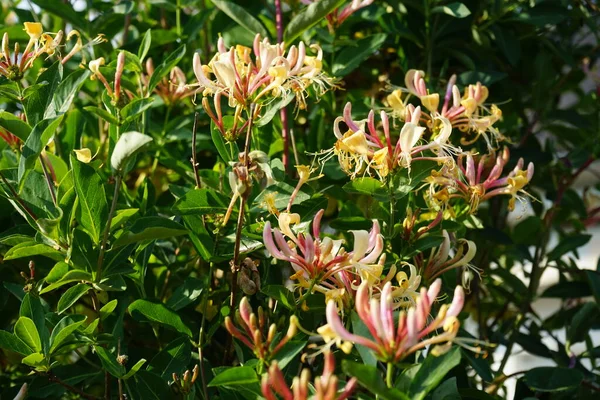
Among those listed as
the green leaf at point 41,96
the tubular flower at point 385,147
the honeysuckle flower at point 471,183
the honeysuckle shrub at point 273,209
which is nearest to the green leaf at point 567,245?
the honeysuckle shrub at point 273,209

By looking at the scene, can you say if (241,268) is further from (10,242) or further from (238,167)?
(10,242)

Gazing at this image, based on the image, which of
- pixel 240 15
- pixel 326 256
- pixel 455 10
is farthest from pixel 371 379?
pixel 455 10

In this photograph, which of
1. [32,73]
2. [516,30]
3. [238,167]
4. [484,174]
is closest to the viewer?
[238,167]

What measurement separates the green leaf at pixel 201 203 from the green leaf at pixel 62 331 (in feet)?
0.53

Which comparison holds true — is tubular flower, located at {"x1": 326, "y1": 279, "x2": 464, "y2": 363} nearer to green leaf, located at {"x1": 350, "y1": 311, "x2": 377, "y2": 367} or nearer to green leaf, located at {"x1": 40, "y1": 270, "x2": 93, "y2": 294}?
green leaf, located at {"x1": 350, "y1": 311, "x2": 377, "y2": 367}

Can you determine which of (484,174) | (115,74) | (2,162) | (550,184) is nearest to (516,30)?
(550,184)

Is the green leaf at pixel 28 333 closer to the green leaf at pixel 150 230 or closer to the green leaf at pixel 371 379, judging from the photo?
the green leaf at pixel 150 230

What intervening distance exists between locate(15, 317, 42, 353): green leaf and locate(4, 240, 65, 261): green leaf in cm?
7

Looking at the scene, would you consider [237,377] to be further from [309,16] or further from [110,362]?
[309,16]

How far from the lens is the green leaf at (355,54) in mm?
1245

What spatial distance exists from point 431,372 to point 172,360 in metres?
0.34

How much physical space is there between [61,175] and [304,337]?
39 centimetres

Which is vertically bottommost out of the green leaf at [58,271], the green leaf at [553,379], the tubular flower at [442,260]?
the green leaf at [553,379]

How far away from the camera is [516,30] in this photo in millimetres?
1513
